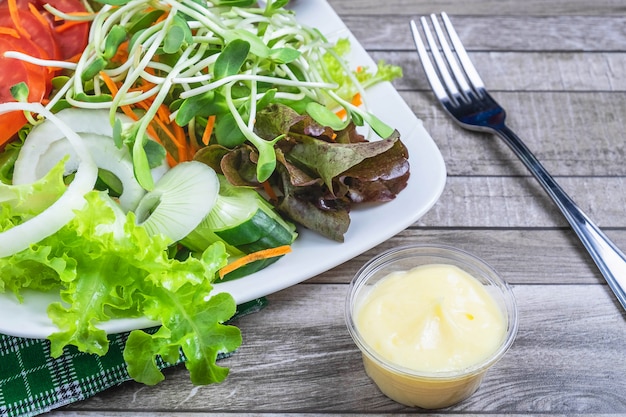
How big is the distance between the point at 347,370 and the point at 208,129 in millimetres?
811

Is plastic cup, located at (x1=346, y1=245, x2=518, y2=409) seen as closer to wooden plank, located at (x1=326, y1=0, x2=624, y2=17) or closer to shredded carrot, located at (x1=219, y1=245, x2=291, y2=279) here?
shredded carrot, located at (x1=219, y1=245, x2=291, y2=279)

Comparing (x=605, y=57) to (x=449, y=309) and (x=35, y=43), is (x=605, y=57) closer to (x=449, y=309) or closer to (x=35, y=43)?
(x=449, y=309)

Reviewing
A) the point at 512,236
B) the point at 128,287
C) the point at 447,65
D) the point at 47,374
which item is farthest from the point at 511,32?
the point at 47,374

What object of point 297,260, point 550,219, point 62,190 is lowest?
point 550,219

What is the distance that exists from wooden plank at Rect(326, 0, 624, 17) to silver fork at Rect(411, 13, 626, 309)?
318mm

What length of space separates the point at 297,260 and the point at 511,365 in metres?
0.63

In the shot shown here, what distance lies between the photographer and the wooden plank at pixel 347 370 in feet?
6.45

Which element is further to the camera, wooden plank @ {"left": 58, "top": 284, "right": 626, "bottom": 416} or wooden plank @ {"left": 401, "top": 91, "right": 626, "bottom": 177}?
wooden plank @ {"left": 401, "top": 91, "right": 626, "bottom": 177}

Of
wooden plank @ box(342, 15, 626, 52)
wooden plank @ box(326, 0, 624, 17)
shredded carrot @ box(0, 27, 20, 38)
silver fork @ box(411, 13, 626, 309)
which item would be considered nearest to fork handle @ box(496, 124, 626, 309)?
silver fork @ box(411, 13, 626, 309)

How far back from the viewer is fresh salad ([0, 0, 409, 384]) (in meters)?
1.92

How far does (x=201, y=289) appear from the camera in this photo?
1.91 meters

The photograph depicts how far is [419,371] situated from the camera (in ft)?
5.92

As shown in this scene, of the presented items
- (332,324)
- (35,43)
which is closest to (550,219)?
(332,324)

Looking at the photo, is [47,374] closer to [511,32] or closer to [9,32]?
[9,32]
